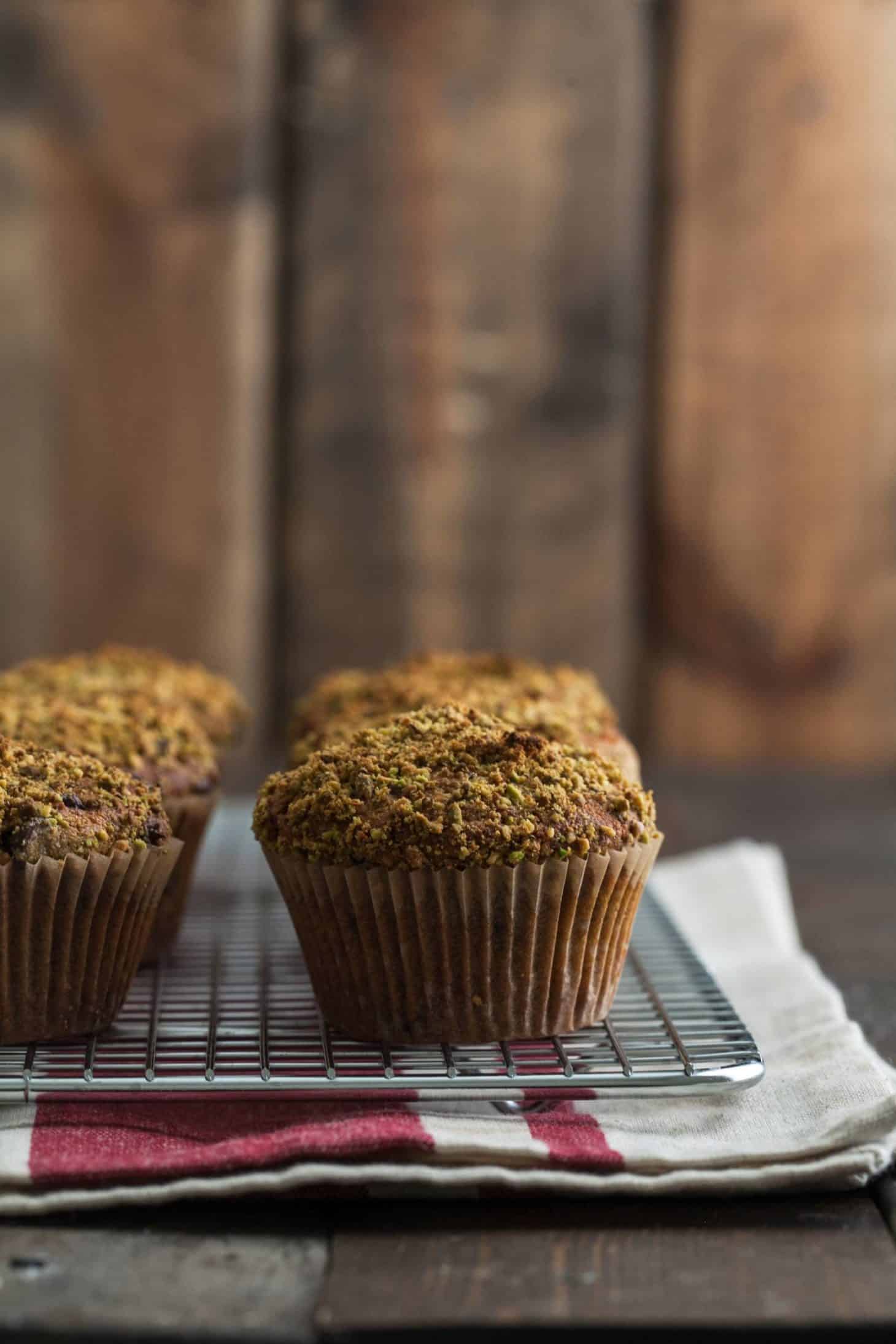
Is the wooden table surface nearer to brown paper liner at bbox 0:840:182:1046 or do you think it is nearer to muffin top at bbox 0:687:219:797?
brown paper liner at bbox 0:840:182:1046

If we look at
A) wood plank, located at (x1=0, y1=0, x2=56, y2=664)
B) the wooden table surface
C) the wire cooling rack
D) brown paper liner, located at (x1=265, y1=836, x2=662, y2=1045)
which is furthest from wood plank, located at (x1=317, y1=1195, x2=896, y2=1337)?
wood plank, located at (x1=0, y1=0, x2=56, y2=664)

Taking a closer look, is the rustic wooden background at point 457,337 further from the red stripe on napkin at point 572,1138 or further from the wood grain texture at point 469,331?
the red stripe on napkin at point 572,1138

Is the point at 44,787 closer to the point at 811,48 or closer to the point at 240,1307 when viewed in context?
the point at 240,1307

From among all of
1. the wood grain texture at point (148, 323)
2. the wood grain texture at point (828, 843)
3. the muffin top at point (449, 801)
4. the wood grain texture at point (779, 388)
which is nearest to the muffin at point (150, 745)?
the muffin top at point (449, 801)

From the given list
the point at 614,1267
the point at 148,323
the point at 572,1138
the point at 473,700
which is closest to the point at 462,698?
the point at 473,700

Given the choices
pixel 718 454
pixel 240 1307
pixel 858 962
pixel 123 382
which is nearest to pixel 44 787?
pixel 240 1307

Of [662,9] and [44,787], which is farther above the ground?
[662,9]
